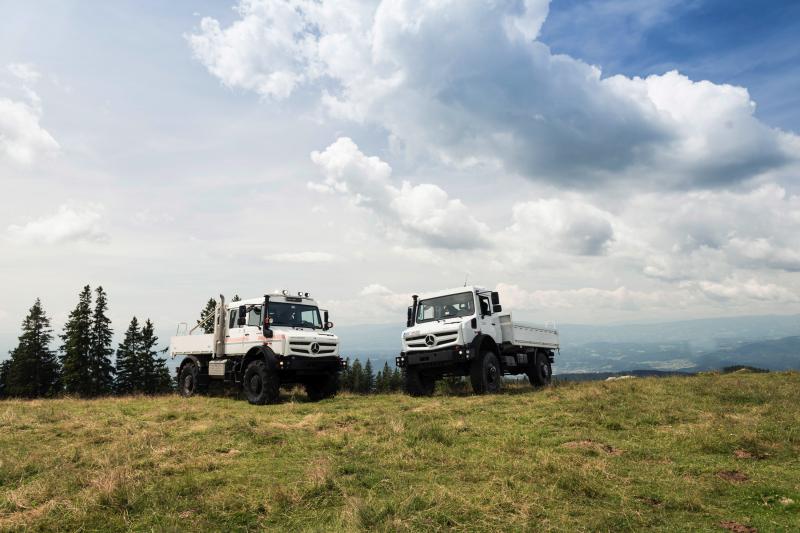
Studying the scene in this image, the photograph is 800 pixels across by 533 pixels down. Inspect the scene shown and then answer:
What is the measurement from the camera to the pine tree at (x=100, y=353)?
38938 millimetres

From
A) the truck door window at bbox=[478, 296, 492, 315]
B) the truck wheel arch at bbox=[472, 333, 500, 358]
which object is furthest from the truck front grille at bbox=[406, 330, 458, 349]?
the truck door window at bbox=[478, 296, 492, 315]

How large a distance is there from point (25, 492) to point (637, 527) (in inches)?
266

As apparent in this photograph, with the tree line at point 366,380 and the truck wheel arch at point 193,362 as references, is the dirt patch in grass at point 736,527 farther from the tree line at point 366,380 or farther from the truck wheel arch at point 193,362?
the tree line at point 366,380

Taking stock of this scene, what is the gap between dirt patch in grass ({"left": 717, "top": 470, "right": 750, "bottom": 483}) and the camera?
6285mm

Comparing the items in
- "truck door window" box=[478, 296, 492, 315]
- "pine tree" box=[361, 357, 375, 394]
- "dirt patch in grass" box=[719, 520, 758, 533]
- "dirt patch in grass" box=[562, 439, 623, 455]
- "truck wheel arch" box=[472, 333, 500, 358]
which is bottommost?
"pine tree" box=[361, 357, 375, 394]

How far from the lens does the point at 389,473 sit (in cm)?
647

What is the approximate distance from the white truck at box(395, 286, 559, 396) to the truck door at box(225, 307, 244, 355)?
5.45 m

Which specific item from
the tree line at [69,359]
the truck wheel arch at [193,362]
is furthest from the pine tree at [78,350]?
the truck wheel arch at [193,362]

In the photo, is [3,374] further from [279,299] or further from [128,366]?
[279,299]

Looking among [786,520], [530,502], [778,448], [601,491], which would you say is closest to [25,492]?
[530,502]

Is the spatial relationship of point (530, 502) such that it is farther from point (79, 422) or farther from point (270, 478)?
point (79, 422)

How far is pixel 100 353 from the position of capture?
129 feet

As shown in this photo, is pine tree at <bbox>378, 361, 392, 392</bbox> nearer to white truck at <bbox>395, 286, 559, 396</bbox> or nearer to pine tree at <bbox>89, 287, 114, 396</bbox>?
pine tree at <bbox>89, 287, 114, 396</bbox>

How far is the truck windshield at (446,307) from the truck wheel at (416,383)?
1.87 metres
